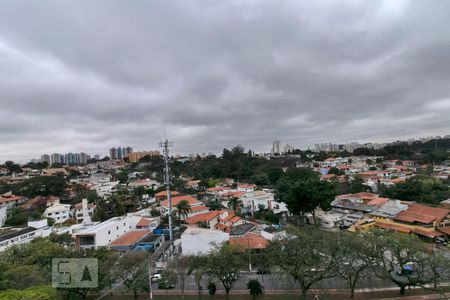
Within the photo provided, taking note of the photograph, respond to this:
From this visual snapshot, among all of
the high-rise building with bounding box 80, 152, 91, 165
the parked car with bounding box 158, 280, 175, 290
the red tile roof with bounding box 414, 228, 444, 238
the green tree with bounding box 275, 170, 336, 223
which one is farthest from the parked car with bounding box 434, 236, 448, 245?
the high-rise building with bounding box 80, 152, 91, 165

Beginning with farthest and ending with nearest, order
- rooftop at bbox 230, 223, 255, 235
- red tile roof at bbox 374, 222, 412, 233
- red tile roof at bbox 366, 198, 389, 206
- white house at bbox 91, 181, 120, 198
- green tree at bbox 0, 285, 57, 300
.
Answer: white house at bbox 91, 181, 120, 198 → red tile roof at bbox 366, 198, 389, 206 → rooftop at bbox 230, 223, 255, 235 → red tile roof at bbox 374, 222, 412, 233 → green tree at bbox 0, 285, 57, 300

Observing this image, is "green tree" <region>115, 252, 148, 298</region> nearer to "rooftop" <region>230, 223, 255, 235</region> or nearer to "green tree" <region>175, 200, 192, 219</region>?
"rooftop" <region>230, 223, 255, 235</region>

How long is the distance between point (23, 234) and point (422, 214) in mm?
34179

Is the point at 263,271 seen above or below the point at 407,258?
below

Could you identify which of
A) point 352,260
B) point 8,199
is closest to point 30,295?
point 352,260

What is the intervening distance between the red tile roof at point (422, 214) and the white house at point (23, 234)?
31778mm

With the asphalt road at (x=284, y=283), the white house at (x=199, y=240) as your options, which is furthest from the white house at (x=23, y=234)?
the asphalt road at (x=284, y=283)

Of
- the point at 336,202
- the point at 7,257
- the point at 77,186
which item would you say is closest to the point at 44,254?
the point at 7,257

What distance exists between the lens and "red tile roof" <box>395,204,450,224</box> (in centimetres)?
2134

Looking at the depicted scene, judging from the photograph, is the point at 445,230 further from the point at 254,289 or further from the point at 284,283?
the point at 254,289

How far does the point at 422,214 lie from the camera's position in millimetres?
22359

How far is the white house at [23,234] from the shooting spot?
21.6 meters

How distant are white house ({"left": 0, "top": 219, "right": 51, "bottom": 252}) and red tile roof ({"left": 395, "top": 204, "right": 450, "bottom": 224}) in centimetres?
3178

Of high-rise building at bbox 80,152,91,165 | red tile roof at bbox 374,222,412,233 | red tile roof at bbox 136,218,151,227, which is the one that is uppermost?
high-rise building at bbox 80,152,91,165
